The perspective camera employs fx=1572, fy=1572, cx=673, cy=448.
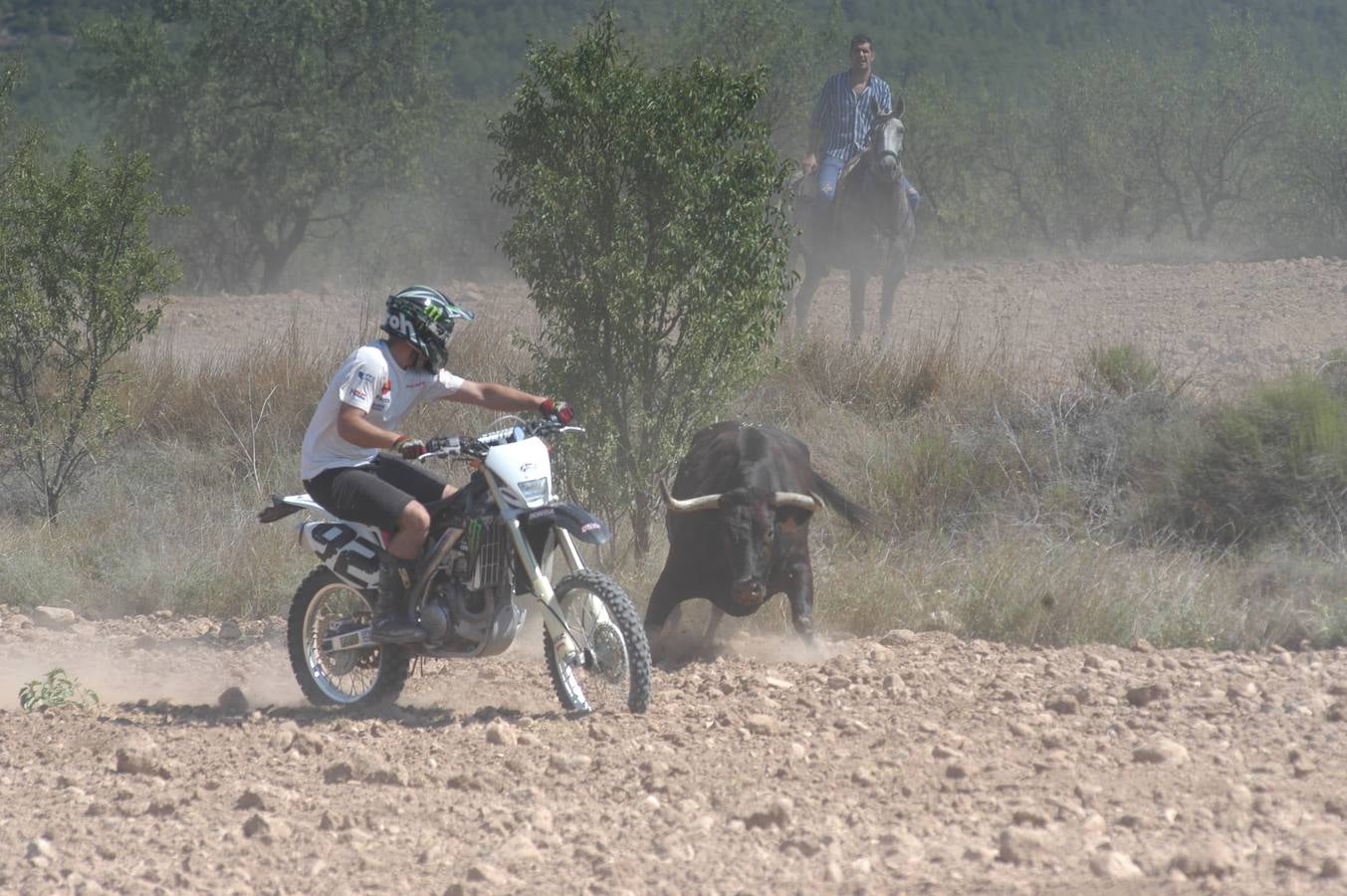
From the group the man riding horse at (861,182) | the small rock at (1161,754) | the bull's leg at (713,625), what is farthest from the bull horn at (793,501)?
the man riding horse at (861,182)

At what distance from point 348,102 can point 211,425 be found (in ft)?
47.5

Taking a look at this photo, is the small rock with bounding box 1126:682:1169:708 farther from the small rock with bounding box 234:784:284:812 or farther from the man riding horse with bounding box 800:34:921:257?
the man riding horse with bounding box 800:34:921:257

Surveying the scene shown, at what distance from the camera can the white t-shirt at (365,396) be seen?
21.5 feet

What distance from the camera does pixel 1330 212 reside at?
25.7m

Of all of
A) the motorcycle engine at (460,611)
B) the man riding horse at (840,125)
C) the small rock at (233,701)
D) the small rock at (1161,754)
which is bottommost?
the small rock at (233,701)

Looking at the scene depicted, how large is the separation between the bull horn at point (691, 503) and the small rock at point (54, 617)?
402cm

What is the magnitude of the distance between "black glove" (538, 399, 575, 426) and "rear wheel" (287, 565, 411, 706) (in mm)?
1248

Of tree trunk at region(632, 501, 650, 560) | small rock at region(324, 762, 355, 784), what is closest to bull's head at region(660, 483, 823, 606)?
tree trunk at region(632, 501, 650, 560)

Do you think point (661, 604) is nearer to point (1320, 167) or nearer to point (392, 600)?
point (392, 600)

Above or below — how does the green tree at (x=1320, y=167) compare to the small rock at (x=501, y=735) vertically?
above

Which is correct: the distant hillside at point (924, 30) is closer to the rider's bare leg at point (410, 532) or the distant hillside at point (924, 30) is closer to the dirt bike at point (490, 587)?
the dirt bike at point (490, 587)

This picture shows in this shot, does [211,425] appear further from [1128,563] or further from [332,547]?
[1128,563]

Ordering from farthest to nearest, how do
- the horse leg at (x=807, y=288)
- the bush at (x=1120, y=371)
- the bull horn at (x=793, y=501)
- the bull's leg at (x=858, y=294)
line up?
the horse leg at (x=807, y=288) → the bull's leg at (x=858, y=294) → the bush at (x=1120, y=371) → the bull horn at (x=793, y=501)

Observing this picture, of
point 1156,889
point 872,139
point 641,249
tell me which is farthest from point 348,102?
point 1156,889
